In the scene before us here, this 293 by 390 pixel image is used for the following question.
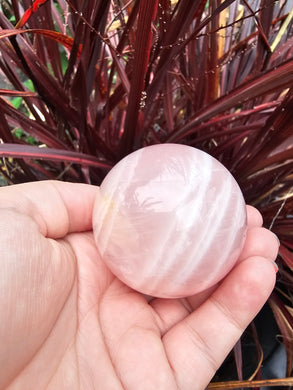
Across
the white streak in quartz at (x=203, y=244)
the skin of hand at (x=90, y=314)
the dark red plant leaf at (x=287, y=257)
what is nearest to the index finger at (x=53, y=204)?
the skin of hand at (x=90, y=314)

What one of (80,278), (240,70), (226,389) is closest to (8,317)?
(80,278)

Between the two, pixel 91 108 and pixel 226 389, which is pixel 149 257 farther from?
pixel 91 108

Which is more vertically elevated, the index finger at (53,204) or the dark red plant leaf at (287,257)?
the index finger at (53,204)

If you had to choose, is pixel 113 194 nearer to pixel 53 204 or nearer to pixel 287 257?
pixel 53 204

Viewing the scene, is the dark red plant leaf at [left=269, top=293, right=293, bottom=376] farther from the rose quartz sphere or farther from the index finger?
the index finger

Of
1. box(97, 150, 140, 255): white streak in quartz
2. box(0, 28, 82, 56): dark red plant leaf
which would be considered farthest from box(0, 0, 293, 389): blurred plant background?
box(97, 150, 140, 255): white streak in quartz

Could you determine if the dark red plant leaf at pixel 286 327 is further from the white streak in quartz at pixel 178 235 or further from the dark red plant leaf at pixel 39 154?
the dark red plant leaf at pixel 39 154
